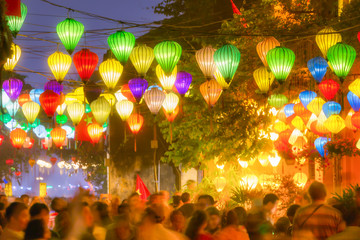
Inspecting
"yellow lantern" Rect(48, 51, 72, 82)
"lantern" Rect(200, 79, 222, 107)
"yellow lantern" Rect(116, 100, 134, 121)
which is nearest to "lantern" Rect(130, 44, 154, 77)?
"yellow lantern" Rect(48, 51, 72, 82)

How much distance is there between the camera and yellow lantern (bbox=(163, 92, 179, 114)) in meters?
14.1

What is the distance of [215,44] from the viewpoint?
1850 cm

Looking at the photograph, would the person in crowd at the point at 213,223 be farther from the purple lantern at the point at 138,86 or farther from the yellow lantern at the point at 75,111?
the yellow lantern at the point at 75,111

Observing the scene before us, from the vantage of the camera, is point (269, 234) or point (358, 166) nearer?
point (269, 234)

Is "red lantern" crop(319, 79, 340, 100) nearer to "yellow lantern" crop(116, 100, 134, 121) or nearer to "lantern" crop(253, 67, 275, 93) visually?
"lantern" crop(253, 67, 275, 93)

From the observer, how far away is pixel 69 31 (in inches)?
446

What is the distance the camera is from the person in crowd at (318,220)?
7324 mm

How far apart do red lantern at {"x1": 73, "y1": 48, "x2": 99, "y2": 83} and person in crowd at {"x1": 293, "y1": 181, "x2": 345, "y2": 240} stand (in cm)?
609

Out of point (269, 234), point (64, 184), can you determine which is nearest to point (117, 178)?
point (269, 234)

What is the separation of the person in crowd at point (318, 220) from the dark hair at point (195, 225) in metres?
1.45

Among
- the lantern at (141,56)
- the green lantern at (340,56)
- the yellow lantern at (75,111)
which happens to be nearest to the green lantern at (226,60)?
the lantern at (141,56)

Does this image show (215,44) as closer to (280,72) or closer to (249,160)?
(249,160)

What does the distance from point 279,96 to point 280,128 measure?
5.78 ft

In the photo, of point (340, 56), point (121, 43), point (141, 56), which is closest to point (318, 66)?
point (340, 56)
